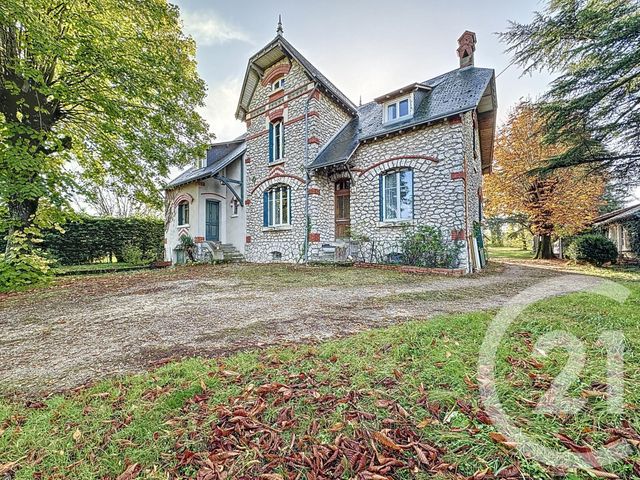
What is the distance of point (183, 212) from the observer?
15.0m

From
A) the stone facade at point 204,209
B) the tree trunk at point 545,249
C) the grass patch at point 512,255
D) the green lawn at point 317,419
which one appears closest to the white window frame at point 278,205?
the stone facade at point 204,209

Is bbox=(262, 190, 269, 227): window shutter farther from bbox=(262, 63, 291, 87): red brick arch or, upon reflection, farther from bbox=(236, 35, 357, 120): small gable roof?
bbox=(262, 63, 291, 87): red brick arch

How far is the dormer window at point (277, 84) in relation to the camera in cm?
1287

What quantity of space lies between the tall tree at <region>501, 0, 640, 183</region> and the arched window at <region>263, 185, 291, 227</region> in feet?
30.2

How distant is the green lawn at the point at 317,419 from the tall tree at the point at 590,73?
9334 millimetres

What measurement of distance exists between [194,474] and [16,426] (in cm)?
133

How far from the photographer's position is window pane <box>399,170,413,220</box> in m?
9.66

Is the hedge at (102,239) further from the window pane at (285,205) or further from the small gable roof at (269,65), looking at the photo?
the window pane at (285,205)

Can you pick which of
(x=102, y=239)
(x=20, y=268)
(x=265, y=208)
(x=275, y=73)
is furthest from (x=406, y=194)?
(x=102, y=239)

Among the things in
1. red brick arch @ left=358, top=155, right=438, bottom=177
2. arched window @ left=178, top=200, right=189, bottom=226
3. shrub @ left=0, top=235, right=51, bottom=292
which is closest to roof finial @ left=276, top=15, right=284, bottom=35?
red brick arch @ left=358, top=155, right=438, bottom=177

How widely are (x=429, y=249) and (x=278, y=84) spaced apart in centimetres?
988

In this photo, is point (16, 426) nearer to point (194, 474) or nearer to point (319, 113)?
point (194, 474)

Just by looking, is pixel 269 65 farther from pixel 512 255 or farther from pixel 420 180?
pixel 512 255

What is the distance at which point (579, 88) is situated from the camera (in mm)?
8961
